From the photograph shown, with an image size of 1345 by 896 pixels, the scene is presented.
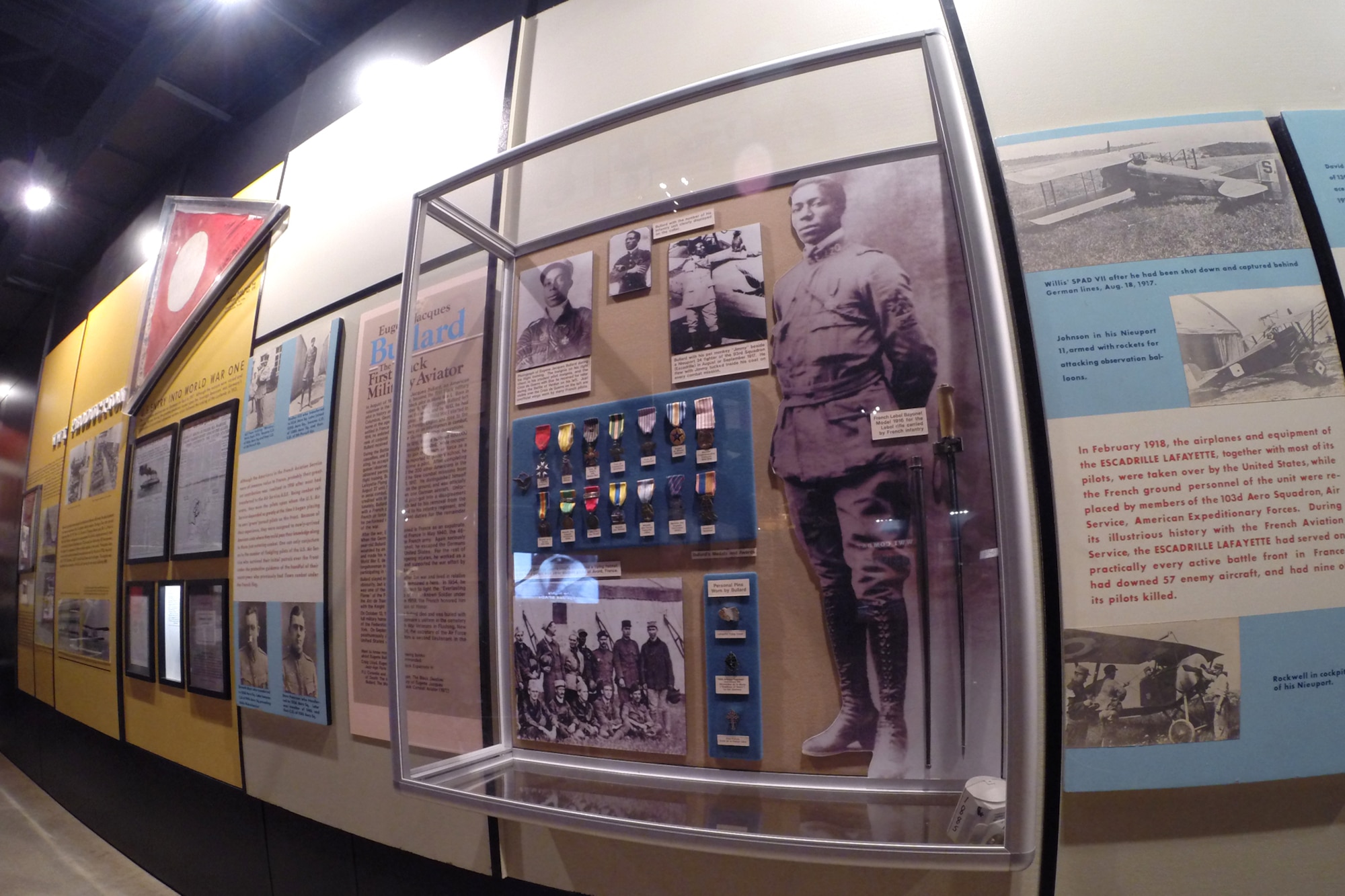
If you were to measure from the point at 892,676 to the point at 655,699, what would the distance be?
52 centimetres

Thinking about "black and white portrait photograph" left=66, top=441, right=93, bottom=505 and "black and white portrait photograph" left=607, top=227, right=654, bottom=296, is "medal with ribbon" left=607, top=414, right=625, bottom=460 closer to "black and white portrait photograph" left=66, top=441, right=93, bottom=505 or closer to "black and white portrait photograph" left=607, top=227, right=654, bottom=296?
"black and white portrait photograph" left=607, top=227, right=654, bottom=296

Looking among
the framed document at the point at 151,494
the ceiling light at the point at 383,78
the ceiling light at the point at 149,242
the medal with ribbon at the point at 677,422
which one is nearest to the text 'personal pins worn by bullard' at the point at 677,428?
the medal with ribbon at the point at 677,422

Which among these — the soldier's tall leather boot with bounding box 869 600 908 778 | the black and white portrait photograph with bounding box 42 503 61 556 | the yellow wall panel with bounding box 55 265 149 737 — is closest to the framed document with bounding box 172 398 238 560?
the yellow wall panel with bounding box 55 265 149 737

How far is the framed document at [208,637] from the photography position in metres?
2.47

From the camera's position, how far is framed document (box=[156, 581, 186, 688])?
2.75m

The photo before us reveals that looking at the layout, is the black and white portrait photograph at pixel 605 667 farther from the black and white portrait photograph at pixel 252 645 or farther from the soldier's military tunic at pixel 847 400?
the black and white portrait photograph at pixel 252 645

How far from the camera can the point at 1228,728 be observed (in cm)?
110

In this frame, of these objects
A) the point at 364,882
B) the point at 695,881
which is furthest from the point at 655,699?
the point at 364,882

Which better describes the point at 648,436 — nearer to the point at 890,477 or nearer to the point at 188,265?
the point at 890,477

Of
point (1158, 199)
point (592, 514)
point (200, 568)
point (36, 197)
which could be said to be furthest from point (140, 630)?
point (1158, 199)

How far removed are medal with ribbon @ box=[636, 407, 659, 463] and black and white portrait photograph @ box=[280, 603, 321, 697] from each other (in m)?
1.43

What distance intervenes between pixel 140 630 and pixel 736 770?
3449mm

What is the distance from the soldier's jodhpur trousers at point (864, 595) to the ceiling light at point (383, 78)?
220 cm

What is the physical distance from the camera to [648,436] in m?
1.39
